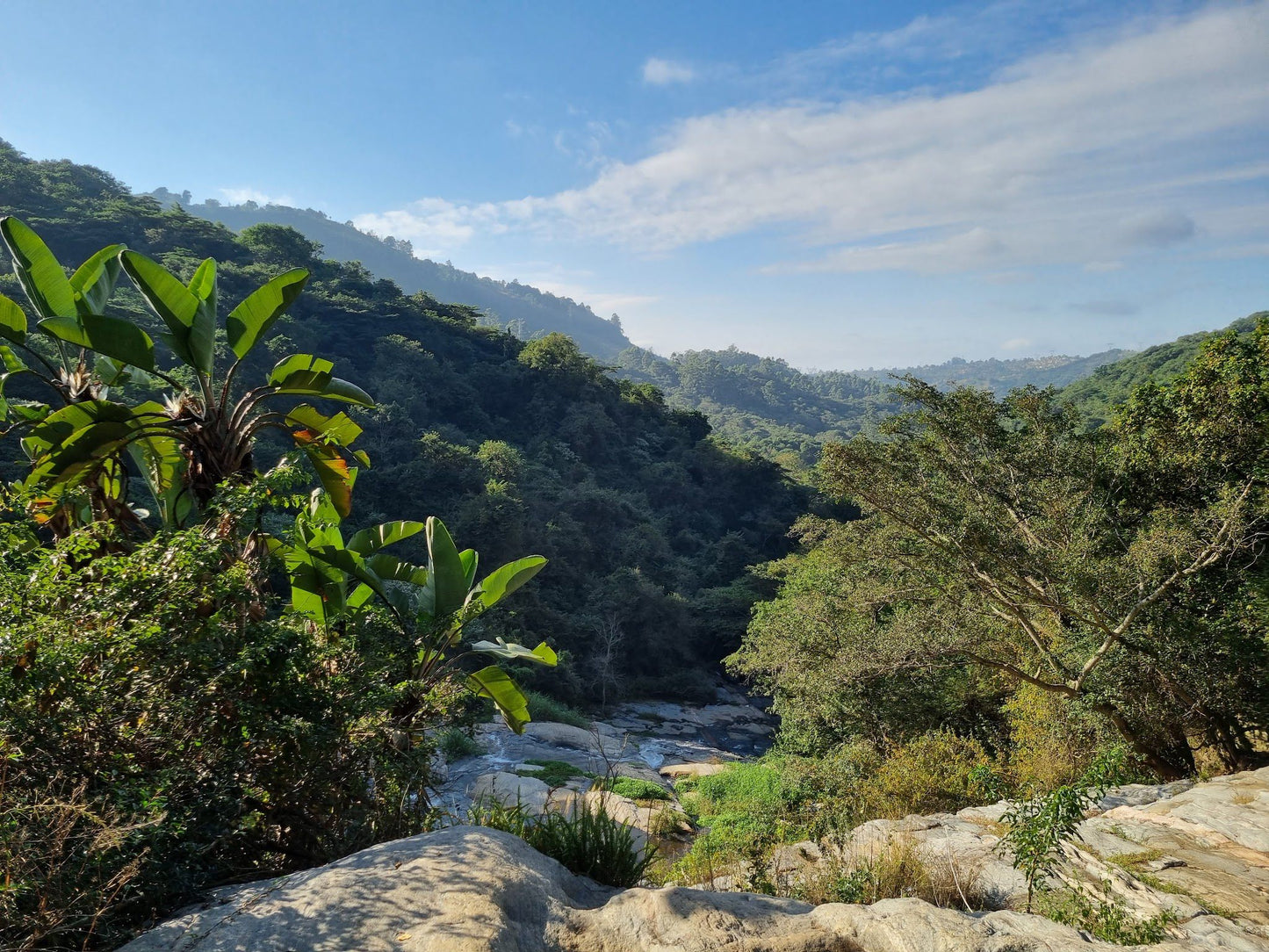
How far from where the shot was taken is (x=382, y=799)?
3.54 m

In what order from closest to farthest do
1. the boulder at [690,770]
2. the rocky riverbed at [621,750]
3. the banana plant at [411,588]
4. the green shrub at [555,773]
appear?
1. the banana plant at [411,588]
2. the rocky riverbed at [621,750]
3. the green shrub at [555,773]
4. the boulder at [690,770]

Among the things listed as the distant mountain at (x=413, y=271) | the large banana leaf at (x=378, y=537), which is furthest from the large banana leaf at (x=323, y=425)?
the distant mountain at (x=413, y=271)

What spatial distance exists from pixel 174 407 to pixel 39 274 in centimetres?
110

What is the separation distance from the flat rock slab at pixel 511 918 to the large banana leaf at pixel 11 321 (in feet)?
9.77

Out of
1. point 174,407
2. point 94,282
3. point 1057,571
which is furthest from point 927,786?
point 94,282

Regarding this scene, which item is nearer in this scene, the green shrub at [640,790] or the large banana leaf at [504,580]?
the large banana leaf at [504,580]

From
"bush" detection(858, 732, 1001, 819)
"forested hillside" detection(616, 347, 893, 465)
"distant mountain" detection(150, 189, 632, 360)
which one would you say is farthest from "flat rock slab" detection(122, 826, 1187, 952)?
"distant mountain" detection(150, 189, 632, 360)

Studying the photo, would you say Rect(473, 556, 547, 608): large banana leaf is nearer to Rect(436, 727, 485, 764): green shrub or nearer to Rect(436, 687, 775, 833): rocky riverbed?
Rect(436, 687, 775, 833): rocky riverbed

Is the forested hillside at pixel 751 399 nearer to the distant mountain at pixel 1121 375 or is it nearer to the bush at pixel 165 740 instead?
the distant mountain at pixel 1121 375

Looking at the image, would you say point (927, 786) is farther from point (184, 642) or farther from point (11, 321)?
point (11, 321)

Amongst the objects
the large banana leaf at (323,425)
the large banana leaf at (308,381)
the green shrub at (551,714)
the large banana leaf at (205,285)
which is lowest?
the green shrub at (551,714)

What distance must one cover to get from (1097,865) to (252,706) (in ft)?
17.5

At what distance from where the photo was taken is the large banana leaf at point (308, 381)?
3865mm

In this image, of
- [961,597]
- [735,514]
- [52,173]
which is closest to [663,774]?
[961,597]
